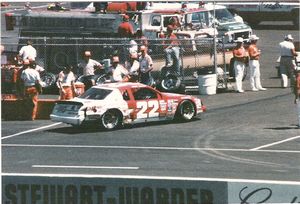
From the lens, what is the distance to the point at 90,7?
102 feet

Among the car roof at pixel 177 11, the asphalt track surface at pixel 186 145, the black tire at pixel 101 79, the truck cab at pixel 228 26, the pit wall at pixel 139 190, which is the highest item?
the car roof at pixel 177 11

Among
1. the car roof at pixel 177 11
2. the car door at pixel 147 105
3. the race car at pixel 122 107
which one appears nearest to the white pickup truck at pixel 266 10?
the car roof at pixel 177 11

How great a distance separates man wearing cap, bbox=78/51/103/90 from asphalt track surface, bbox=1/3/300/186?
6.56 feet

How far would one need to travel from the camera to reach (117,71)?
23359 millimetres

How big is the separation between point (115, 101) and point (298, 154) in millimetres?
5394

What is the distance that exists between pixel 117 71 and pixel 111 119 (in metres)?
3.18

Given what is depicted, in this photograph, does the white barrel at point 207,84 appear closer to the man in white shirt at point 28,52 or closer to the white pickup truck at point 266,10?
the man in white shirt at point 28,52

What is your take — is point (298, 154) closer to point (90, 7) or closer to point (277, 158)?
point (277, 158)

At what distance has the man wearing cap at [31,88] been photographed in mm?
22312

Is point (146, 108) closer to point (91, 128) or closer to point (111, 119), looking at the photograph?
point (111, 119)

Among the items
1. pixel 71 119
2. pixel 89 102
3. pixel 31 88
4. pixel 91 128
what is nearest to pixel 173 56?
pixel 31 88

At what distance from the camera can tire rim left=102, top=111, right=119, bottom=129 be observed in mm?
20328

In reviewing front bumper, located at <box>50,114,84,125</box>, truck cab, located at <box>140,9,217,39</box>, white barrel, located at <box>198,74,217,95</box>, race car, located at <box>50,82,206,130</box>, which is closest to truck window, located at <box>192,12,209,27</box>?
truck cab, located at <box>140,9,217,39</box>

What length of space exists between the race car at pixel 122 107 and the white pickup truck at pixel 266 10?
16.1m
